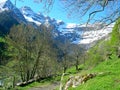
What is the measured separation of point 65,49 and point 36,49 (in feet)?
93.6

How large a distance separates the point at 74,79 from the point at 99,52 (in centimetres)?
2748

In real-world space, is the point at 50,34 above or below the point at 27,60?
above

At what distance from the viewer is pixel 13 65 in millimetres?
69625

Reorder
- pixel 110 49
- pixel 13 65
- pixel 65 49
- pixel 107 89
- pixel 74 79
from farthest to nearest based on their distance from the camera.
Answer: pixel 65 49 → pixel 13 65 → pixel 110 49 → pixel 74 79 → pixel 107 89

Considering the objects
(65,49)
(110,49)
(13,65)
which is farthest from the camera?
(65,49)

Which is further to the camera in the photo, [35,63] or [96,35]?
[35,63]

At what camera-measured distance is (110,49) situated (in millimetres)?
44250

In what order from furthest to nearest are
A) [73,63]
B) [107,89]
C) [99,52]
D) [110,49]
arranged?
1. [73,63]
2. [99,52]
3. [110,49]
4. [107,89]

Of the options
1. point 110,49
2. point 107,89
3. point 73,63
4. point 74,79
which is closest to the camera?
point 107,89

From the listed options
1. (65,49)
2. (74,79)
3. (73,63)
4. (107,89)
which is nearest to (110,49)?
(74,79)

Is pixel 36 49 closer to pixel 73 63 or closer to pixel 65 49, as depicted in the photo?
pixel 65 49

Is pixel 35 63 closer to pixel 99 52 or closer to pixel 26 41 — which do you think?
pixel 26 41

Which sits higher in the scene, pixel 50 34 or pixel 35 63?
pixel 50 34

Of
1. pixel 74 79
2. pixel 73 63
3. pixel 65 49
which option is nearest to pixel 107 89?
pixel 74 79
